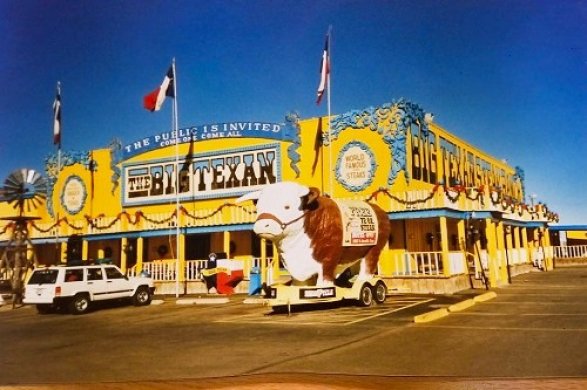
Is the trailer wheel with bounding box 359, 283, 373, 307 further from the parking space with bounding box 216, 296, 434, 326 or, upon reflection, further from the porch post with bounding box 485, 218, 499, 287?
the porch post with bounding box 485, 218, 499, 287

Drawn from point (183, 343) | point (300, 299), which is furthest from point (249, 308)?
point (183, 343)

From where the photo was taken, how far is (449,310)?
1140 centimetres

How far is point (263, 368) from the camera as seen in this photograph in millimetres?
6504

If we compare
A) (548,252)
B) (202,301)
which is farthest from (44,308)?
(548,252)

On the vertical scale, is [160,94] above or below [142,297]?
above

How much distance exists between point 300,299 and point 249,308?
2.80 m

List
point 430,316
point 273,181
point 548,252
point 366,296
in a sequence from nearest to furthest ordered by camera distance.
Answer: point 430,316
point 366,296
point 273,181
point 548,252

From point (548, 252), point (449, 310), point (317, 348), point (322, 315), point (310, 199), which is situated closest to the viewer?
point (317, 348)

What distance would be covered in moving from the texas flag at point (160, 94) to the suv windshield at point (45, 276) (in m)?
7.76

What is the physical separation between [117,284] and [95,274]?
83 centimetres

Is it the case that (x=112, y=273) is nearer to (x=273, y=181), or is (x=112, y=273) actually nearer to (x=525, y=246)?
(x=273, y=181)

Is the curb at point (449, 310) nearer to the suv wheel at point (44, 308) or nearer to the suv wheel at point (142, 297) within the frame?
the suv wheel at point (142, 297)

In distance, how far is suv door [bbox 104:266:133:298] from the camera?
53.9 ft

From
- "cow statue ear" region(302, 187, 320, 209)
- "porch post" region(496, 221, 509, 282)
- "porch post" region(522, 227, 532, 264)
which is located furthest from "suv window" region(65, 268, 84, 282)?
"porch post" region(522, 227, 532, 264)
